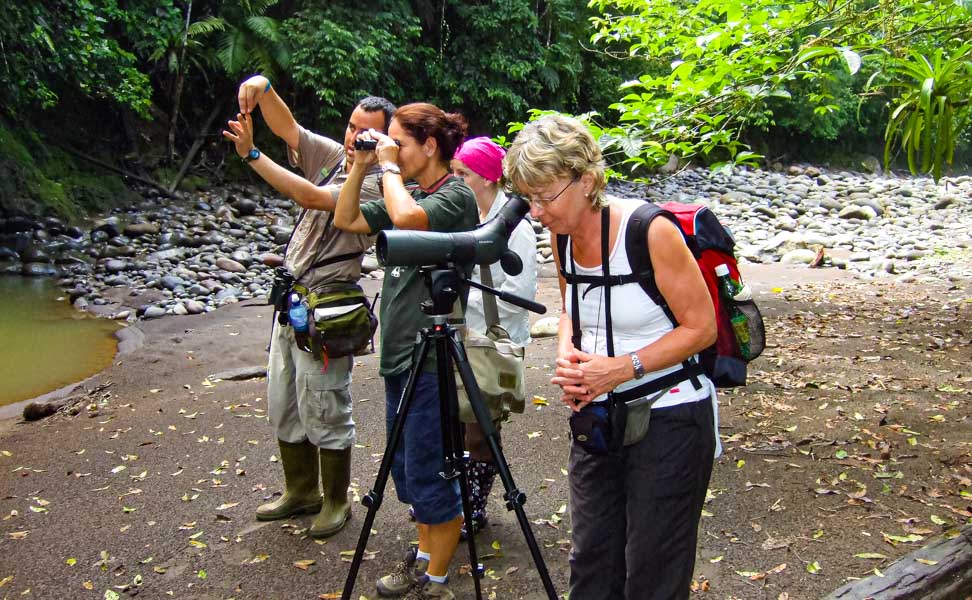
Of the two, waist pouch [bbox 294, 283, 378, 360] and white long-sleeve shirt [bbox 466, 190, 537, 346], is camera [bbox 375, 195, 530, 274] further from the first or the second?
waist pouch [bbox 294, 283, 378, 360]

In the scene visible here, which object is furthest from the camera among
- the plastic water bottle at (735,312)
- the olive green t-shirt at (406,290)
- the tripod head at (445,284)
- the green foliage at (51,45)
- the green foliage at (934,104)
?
the green foliage at (51,45)

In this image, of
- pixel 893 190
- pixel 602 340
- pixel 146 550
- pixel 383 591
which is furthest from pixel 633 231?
pixel 893 190

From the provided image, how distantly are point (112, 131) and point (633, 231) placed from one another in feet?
57.0

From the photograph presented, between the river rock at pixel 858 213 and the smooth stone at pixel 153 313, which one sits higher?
the smooth stone at pixel 153 313

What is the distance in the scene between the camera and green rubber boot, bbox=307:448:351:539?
3236 millimetres

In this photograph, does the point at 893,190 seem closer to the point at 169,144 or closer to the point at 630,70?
the point at 630,70

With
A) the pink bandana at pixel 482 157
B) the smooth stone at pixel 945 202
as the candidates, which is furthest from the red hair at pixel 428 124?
the smooth stone at pixel 945 202

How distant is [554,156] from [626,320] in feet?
1.49

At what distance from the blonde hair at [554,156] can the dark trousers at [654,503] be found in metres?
0.61

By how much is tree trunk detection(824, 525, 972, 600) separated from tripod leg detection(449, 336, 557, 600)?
3.71 feet

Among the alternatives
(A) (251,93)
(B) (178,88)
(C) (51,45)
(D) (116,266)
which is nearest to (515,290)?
(A) (251,93)

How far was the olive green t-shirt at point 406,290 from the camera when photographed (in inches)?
105

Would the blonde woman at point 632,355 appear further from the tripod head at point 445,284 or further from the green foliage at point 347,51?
the green foliage at point 347,51

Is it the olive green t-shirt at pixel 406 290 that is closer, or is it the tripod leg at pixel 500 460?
the tripod leg at pixel 500 460
